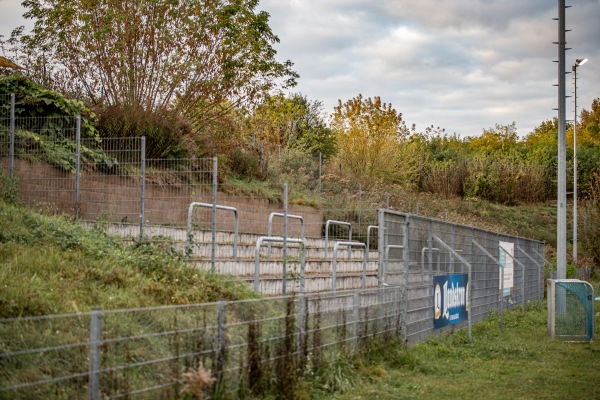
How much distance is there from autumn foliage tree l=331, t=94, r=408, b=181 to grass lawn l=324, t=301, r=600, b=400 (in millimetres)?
25049

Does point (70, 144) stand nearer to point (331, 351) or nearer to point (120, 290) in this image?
point (120, 290)

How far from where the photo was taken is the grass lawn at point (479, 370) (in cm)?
902

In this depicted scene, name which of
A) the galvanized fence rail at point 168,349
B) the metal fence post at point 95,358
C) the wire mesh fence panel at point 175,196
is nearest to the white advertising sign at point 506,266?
the wire mesh fence panel at point 175,196

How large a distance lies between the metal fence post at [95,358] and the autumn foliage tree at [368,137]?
32.6m

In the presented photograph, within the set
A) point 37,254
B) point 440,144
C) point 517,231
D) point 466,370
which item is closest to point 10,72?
point 37,254

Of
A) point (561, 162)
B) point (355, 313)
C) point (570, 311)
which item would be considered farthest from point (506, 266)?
point (355, 313)

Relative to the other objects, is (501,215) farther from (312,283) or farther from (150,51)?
(312,283)

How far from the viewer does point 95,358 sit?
559cm

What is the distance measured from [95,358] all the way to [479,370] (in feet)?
21.8

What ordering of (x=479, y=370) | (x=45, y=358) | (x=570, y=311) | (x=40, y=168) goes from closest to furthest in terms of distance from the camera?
1. (x=45, y=358)
2. (x=479, y=370)
3. (x=40, y=168)
4. (x=570, y=311)

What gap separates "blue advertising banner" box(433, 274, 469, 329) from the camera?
1339 centimetres

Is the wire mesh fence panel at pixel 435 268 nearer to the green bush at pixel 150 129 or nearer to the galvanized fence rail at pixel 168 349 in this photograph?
the galvanized fence rail at pixel 168 349

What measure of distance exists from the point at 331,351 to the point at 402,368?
1.66 metres

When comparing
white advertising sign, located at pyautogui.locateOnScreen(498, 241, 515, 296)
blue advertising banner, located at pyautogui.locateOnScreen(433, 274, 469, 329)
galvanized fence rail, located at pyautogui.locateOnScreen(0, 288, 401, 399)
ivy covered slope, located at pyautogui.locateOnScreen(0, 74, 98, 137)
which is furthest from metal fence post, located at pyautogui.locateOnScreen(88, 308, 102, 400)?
white advertising sign, located at pyautogui.locateOnScreen(498, 241, 515, 296)
